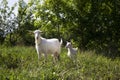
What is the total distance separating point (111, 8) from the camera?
29.9m

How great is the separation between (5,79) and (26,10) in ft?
116

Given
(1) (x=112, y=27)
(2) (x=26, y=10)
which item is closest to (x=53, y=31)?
(1) (x=112, y=27)

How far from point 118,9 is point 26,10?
15.7 meters

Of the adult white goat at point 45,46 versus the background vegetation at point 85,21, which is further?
the background vegetation at point 85,21

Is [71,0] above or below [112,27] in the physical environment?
above

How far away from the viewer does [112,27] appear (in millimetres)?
29469

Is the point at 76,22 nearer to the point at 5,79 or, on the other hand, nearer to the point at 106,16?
the point at 106,16

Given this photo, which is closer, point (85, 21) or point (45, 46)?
point (45, 46)

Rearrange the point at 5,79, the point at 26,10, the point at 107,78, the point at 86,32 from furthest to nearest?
the point at 26,10, the point at 86,32, the point at 107,78, the point at 5,79

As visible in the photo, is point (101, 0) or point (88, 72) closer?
point (88, 72)

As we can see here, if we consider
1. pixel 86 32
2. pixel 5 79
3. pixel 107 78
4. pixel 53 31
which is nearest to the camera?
pixel 5 79

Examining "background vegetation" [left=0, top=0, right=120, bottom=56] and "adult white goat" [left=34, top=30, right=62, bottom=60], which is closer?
"adult white goat" [left=34, top=30, right=62, bottom=60]

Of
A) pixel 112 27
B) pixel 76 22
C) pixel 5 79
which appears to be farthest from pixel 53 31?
pixel 5 79

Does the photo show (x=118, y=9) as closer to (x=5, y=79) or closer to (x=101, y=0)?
(x=101, y=0)
